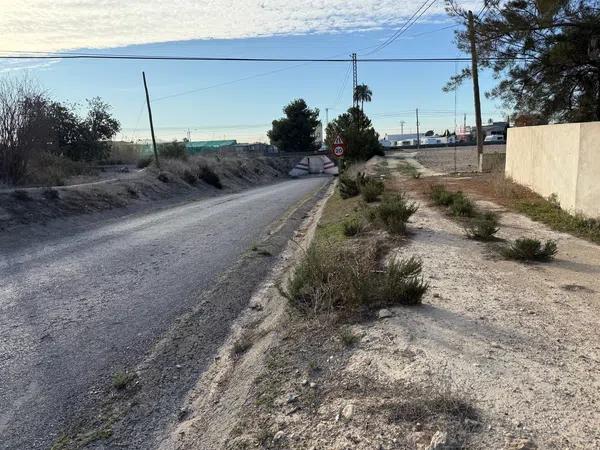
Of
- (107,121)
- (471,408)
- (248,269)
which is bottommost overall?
(248,269)

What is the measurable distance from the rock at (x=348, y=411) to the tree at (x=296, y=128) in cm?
8622

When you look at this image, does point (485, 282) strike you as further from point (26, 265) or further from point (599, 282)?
point (26, 265)

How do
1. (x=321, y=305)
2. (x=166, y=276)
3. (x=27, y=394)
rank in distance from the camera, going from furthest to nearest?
(x=166, y=276)
(x=321, y=305)
(x=27, y=394)

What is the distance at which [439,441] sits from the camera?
9.96ft

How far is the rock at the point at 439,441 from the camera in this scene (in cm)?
301

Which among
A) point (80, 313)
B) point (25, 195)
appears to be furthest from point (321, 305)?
point (25, 195)

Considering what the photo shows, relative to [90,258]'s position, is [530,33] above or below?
above

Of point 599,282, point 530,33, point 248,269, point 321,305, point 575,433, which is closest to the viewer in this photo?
point 575,433

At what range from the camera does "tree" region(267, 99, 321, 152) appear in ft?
290

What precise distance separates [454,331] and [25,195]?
15885mm

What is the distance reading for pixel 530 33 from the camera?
62.7ft

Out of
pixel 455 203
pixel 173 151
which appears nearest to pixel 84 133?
pixel 173 151

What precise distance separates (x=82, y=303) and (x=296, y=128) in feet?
272

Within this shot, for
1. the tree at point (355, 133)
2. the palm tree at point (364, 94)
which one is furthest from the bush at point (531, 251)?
the palm tree at point (364, 94)
